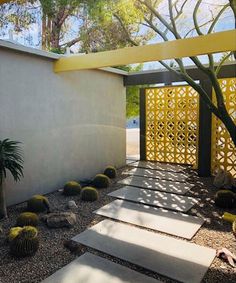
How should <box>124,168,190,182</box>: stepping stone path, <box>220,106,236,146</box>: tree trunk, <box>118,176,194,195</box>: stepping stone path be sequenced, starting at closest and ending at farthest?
1. <box>220,106,236,146</box>: tree trunk
2. <box>118,176,194,195</box>: stepping stone path
3. <box>124,168,190,182</box>: stepping stone path

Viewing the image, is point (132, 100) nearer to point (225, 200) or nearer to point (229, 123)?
point (229, 123)

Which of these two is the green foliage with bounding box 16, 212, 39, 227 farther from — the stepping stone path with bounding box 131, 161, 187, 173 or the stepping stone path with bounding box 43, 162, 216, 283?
the stepping stone path with bounding box 131, 161, 187, 173

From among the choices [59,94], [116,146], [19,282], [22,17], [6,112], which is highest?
[22,17]

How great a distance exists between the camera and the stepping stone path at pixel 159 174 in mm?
7632

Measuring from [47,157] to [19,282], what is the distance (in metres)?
3.64

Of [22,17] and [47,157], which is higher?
[22,17]

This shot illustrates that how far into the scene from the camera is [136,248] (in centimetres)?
374

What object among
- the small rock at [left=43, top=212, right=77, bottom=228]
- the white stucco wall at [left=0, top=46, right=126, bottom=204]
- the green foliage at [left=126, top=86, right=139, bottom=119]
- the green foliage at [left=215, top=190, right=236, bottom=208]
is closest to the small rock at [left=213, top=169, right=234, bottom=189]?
the green foliage at [left=215, top=190, right=236, bottom=208]

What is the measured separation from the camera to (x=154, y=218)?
15.8 ft

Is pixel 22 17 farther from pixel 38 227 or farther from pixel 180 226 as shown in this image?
pixel 180 226

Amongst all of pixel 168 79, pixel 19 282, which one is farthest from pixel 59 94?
pixel 19 282

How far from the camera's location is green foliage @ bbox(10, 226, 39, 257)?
3520 mm

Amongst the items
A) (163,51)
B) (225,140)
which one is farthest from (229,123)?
(163,51)

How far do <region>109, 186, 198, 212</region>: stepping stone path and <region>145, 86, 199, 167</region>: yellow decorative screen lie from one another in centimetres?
342
